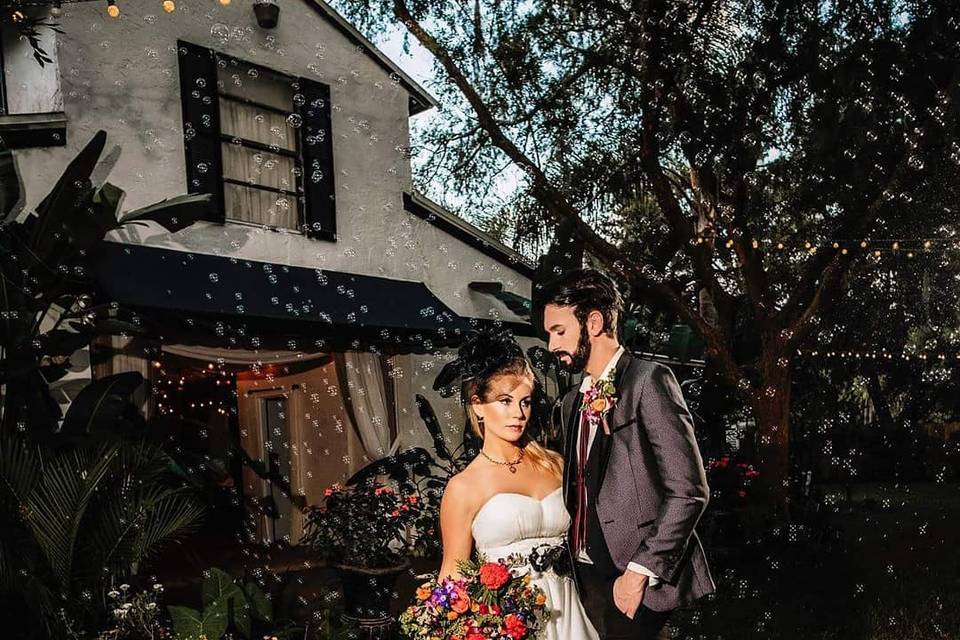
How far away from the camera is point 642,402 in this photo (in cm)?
268

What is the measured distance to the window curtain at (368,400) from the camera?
925 cm

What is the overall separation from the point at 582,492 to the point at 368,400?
262 inches

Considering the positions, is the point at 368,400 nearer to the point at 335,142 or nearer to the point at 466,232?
the point at 466,232

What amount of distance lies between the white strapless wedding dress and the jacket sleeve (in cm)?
46

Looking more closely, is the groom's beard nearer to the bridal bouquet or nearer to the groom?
the groom

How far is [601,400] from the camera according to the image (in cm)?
269

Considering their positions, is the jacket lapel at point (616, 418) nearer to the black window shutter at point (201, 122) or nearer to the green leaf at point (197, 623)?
the green leaf at point (197, 623)

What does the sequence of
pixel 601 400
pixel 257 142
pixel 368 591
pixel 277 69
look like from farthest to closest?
pixel 277 69
pixel 257 142
pixel 368 591
pixel 601 400

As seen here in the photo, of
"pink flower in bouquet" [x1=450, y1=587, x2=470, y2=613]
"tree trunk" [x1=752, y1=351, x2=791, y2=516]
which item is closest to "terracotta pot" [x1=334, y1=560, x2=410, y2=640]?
"pink flower in bouquet" [x1=450, y1=587, x2=470, y2=613]

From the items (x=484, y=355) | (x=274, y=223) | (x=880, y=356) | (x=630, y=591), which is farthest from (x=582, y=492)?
(x=880, y=356)

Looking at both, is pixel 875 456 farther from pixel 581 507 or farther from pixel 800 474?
pixel 581 507

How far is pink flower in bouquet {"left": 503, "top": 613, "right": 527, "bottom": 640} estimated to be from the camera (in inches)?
101

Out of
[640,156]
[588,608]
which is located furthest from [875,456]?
[588,608]

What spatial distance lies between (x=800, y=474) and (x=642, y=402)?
8388 millimetres
